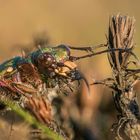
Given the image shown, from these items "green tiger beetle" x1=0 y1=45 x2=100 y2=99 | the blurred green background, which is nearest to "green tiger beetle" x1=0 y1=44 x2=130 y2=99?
"green tiger beetle" x1=0 y1=45 x2=100 y2=99

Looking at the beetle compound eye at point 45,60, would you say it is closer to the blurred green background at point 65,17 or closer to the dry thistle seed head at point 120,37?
the dry thistle seed head at point 120,37

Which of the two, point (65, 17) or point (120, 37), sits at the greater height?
point (65, 17)

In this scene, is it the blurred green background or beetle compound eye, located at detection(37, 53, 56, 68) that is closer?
beetle compound eye, located at detection(37, 53, 56, 68)

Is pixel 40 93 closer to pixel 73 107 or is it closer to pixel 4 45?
pixel 73 107

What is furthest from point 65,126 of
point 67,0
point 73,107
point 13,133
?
point 67,0

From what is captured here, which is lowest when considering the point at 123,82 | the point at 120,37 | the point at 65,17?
the point at 123,82

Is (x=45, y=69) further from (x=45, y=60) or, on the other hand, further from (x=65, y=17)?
(x=65, y=17)

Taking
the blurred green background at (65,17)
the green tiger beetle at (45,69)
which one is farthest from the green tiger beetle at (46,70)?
the blurred green background at (65,17)

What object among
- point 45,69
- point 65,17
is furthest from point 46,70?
point 65,17

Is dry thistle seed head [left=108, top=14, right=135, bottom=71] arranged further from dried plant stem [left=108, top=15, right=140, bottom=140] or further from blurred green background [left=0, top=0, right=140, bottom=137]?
blurred green background [left=0, top=0, right=140, bottom=137]
